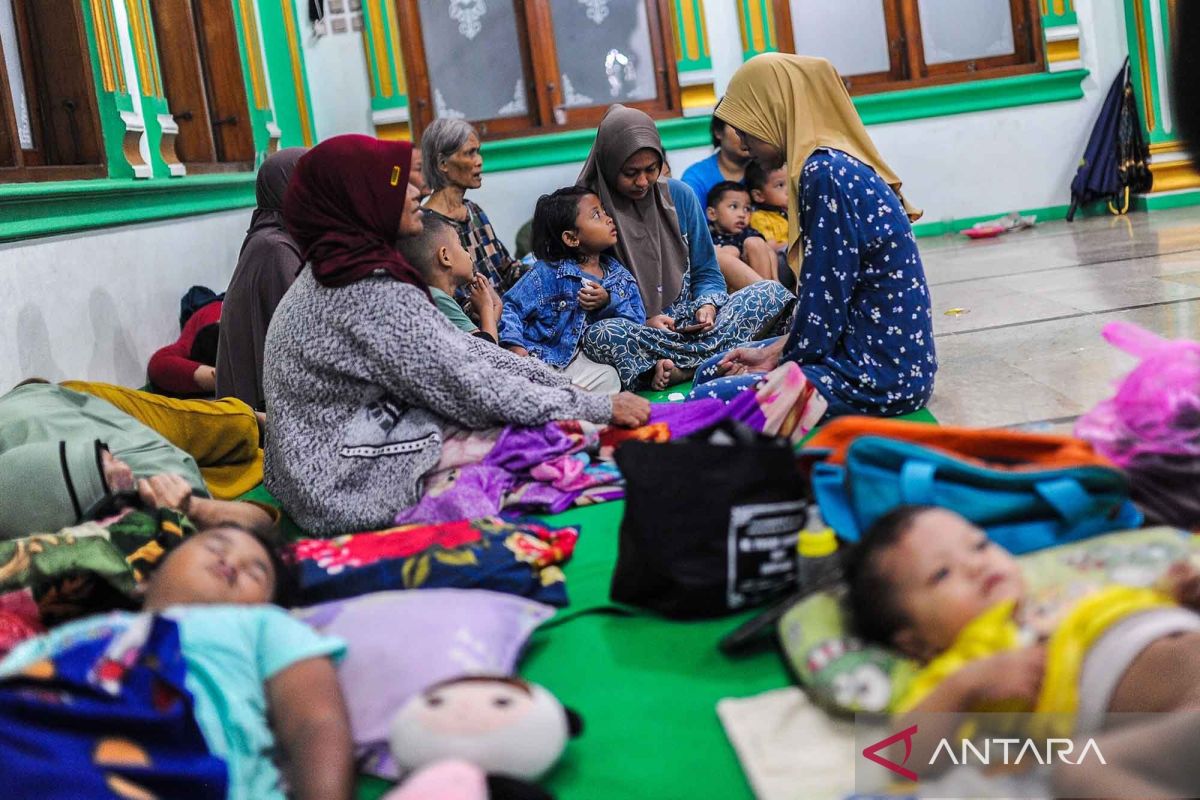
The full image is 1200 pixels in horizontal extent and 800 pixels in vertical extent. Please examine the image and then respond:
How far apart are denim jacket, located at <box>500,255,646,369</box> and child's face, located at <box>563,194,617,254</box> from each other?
0.09 meters

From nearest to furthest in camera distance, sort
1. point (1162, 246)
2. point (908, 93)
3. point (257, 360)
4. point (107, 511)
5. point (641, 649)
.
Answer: point (641, 649) → point (107, 511) → point (257, 360) → point (1162, 246) → point (908, 93)

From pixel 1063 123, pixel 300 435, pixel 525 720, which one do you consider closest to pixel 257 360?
pixel 300 435

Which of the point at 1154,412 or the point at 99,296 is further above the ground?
the point at 99,296

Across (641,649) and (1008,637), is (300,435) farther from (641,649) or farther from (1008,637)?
(1008,637)

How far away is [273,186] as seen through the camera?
13.7 ft

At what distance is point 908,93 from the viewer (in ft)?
24.9

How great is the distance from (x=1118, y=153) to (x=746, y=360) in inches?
199

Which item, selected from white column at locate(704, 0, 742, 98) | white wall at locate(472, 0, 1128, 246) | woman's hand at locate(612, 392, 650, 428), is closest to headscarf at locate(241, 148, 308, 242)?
woman's hand at locate(612, 392, 650, 428)

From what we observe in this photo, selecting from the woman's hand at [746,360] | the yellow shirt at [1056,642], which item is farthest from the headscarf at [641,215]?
the yellow shirt at [1056,642]

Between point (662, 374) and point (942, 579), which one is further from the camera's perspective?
point (662, 374)

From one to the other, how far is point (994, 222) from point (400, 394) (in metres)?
5.95

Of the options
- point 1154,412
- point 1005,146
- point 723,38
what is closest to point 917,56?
point 1005,146

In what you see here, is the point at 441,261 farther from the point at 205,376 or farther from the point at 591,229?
the point at 205,376

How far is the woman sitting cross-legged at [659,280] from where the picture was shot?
4.22 meters
